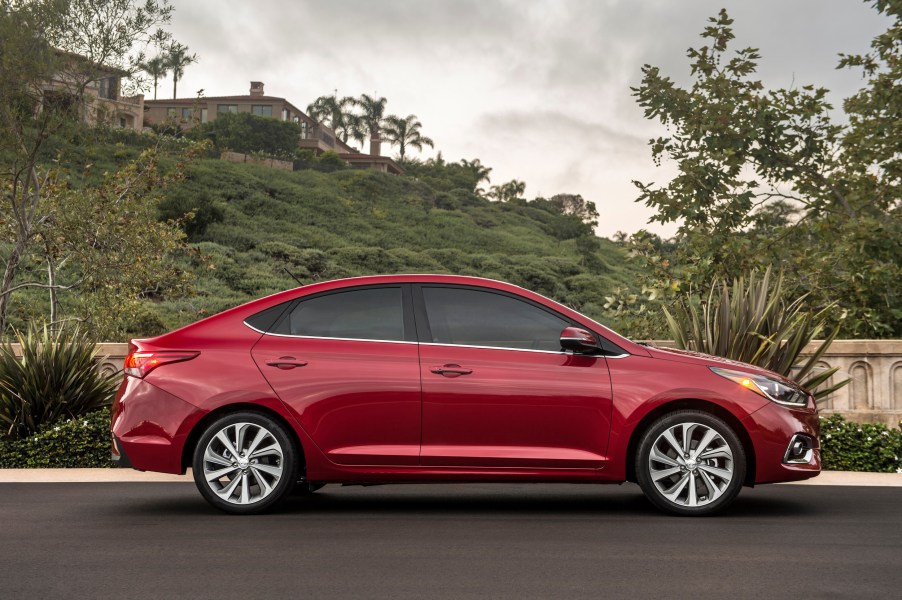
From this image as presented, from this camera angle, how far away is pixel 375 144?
109000 millimetres

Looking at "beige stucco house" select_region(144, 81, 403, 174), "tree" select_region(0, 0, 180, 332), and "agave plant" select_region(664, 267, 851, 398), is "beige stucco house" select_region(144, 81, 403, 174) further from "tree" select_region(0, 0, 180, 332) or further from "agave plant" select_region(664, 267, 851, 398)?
"agave plant" select_region(664, 267, 851, 398)

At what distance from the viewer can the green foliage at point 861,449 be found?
35.1 ft

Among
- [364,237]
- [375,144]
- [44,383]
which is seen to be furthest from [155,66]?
[375,144]

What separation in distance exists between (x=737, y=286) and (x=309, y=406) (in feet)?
19.2

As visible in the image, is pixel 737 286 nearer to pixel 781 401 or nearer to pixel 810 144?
pixel 781 401

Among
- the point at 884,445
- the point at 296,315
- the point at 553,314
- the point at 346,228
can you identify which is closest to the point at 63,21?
the point at 296,315

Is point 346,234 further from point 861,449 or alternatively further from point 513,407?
point 513,407

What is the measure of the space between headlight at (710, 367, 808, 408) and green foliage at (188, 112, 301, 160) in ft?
286

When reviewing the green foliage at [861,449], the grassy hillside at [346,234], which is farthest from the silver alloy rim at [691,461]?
the grassy hillside at [346,234]

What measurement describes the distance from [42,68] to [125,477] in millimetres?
7590

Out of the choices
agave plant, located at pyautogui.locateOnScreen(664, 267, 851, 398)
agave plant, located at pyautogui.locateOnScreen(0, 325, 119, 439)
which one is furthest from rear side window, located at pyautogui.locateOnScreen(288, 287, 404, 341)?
agave plant, located at pyautogui.locateOnScreen(664, 267, 851, 398)

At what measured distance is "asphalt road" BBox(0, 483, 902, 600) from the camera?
17.9 ft

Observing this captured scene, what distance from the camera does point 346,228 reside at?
7806cm

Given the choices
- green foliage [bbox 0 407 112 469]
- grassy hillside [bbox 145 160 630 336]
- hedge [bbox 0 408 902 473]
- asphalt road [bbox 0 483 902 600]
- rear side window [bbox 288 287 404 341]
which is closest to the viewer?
asphalt road [bbox 0 483 902 600]
